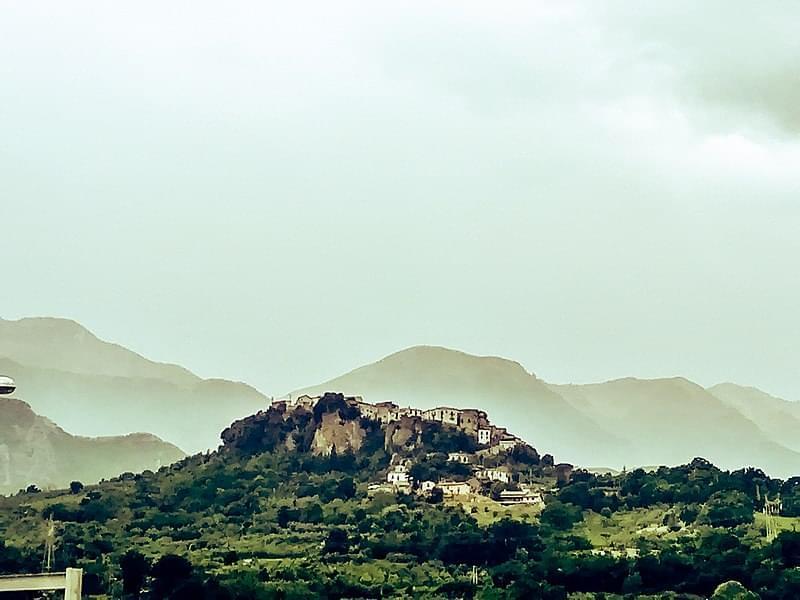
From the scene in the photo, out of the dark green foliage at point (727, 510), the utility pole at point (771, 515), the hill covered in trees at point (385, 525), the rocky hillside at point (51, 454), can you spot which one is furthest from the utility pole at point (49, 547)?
the rocky hillside at point (51, 454)

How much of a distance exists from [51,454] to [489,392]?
70.8 meters

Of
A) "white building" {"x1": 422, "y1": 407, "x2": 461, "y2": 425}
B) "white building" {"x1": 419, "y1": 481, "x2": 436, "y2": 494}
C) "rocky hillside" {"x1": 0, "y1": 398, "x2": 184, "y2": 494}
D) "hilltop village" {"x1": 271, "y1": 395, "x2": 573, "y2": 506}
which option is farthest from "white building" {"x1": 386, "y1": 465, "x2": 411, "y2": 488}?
"rocky hillside" {"x1": 0, "y1": 398, "x2": 184, "y2": 494}

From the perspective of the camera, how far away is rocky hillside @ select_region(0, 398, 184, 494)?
406 ft

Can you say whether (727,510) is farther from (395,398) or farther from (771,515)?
(395,398)

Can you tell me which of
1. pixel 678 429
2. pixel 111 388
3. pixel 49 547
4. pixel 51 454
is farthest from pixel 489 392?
pixel 49 547

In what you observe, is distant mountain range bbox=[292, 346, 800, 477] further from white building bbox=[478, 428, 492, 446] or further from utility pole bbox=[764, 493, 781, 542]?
utility pole bbox=[764, 493, 781, 542]

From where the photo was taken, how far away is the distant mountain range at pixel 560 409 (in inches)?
7264

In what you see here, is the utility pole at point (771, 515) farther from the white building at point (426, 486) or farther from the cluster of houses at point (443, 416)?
the cluster of houses at point (443, 416)

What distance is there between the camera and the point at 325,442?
3469 inches

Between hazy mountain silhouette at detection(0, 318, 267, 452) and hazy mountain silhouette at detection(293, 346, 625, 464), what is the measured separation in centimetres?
1608

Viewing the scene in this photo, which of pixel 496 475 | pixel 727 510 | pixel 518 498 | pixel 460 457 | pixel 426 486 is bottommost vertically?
pixel 727 510

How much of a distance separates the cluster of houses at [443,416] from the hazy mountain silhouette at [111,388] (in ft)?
242

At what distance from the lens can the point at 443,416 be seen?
9050 centimetres

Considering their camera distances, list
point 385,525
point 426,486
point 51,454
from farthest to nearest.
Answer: point 51,454 → point 426,486 → point 385,525
